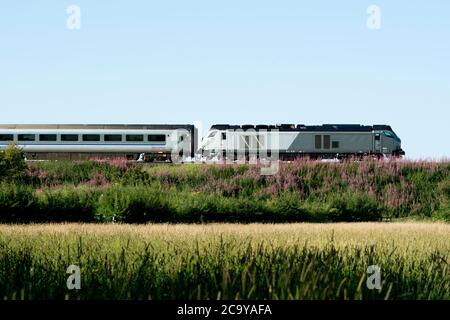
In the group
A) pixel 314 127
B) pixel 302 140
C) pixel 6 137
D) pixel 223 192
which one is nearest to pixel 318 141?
pixel 314 127

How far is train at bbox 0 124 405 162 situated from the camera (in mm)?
40094

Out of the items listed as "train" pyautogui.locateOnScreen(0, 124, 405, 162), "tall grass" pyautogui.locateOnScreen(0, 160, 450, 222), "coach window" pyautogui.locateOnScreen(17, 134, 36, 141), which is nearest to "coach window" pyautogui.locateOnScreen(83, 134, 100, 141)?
"train" pyautogui.locateOnScreen(0, 124, 405, 162)

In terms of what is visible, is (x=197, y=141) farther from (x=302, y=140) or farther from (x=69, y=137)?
(x=69, y=137)

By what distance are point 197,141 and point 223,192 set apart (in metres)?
19.5

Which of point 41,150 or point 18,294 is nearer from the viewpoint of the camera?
point 18,294

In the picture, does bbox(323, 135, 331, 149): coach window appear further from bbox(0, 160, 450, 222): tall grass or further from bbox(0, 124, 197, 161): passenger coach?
bbox(0, 160, 450, 222): tall grass

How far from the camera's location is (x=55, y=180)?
28.4 meters

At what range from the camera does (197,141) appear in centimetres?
4472

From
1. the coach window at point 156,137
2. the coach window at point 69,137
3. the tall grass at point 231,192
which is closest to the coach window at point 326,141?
the coach window at point 156,137

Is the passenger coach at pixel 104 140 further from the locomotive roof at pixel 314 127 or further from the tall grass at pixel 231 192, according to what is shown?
the tall grass at pixel 231 192
